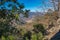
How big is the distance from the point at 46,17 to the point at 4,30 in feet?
41.9

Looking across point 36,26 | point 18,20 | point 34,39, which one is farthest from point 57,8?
point 34,39

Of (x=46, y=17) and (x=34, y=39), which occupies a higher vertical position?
(x=46, y=17)

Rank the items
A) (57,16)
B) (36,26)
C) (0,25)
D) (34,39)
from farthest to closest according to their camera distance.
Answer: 1. (57,16)
2. (36,26)
3. (0,25)
4. (34,39)

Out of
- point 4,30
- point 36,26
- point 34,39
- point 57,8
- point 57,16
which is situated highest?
point 57,8

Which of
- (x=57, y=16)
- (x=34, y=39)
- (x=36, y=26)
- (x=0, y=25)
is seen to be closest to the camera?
(x=34, y=39)

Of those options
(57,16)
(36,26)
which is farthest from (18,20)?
(57,16)

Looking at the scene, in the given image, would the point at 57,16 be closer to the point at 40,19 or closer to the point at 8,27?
the point at 40,19

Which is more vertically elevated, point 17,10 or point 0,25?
point 17,10

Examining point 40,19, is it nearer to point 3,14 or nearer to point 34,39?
point 3,14

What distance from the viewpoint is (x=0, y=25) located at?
29.7 feet

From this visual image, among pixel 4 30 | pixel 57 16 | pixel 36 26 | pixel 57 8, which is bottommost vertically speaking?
pixel 4 30

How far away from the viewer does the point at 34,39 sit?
652 cm

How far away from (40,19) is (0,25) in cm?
1237

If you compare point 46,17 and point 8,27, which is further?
point 46,17
